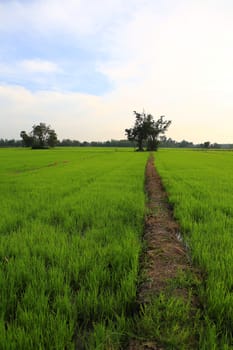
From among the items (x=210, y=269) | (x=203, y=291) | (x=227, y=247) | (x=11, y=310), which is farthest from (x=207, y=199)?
(x=11, y=310)

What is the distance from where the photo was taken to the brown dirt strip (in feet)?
8.11

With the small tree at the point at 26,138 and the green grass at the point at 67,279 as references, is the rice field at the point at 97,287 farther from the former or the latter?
the small tree at the point at 26,138

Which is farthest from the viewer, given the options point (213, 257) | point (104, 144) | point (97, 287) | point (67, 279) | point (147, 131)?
point (104, 144)

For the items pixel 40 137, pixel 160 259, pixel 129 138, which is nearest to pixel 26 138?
pixel 40 137

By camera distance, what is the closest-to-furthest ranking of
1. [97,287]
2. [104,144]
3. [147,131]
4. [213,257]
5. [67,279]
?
[97,287] → [67,279] → [213,257] → [147,131] → [104,144]

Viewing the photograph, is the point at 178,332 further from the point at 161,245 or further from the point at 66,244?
the point at 66,244

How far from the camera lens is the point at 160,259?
3.30m

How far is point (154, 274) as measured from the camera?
2893 mm

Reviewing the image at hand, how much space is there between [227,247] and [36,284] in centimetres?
263

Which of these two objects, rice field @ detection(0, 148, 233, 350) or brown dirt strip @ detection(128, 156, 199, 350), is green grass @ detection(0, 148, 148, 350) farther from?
brown dirt strip @ detection(128, 156, 199, 350)

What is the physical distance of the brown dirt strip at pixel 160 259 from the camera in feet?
8.11

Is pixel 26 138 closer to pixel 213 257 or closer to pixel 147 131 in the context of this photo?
pixel 147 131

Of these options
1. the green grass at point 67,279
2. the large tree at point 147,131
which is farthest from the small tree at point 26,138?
the green grass at point 67,279

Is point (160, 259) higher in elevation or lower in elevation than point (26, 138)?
lower
